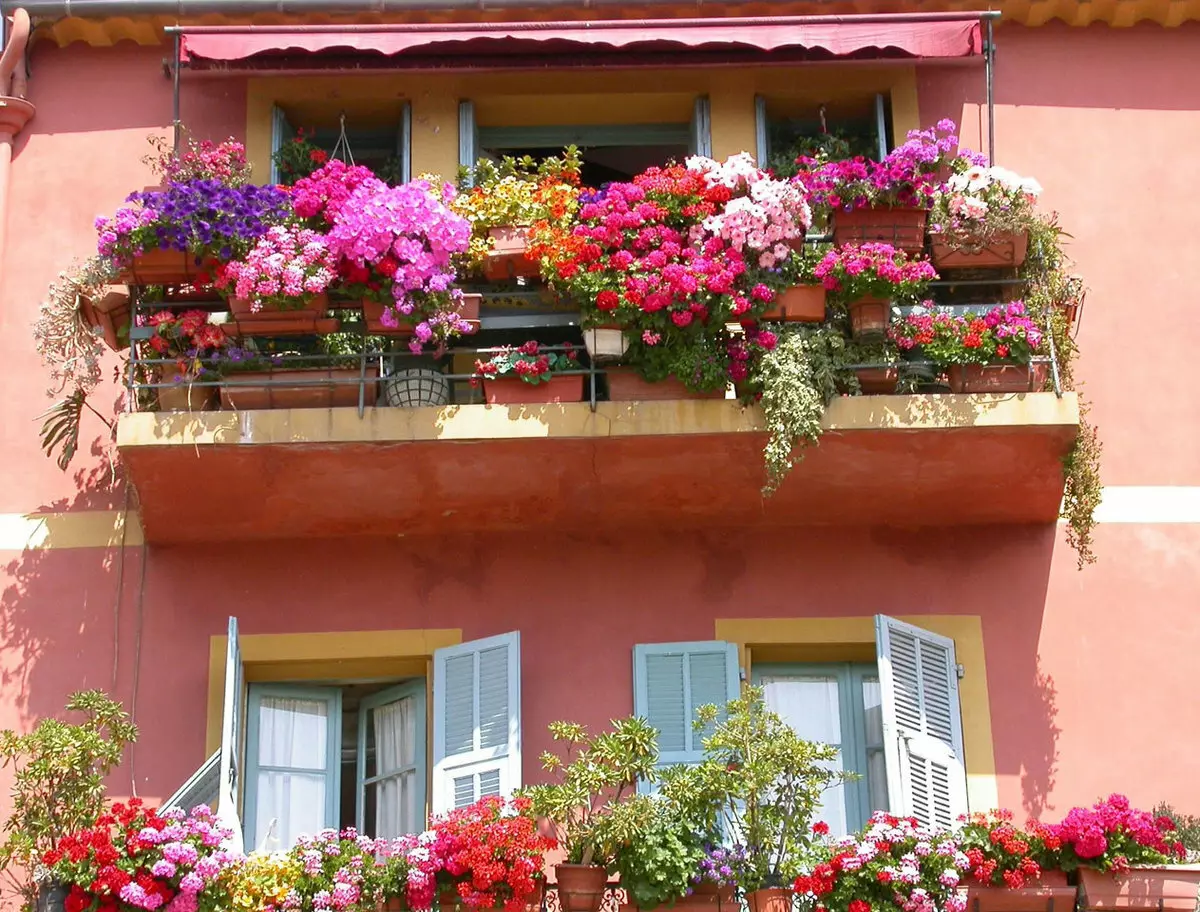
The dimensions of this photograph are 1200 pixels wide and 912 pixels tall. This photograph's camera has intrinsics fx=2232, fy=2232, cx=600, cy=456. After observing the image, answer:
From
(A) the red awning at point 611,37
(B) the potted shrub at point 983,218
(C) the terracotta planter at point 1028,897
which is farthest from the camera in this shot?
(A) the red awning at point 611,37

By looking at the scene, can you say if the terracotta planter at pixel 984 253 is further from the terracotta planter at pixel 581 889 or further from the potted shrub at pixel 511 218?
the terracotta planter at pixel 581 889

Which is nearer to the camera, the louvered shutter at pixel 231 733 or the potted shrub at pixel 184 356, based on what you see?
the louvered shutter at pixel 231 733

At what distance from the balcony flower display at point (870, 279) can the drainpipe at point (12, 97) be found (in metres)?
5.39

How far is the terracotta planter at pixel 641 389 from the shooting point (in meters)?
12.9

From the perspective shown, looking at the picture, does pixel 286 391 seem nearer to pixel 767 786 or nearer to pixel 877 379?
Result: pixel 877 379

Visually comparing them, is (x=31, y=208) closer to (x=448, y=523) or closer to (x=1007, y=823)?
(x=448, y=523)

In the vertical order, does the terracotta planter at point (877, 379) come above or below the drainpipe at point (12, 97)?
below

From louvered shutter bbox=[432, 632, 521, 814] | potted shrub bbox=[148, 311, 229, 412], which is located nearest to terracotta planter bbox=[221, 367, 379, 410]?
potted shrub bbox=[148, 311, 229, 412]

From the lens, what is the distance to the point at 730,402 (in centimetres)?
1270

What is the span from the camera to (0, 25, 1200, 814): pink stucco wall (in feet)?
42.7

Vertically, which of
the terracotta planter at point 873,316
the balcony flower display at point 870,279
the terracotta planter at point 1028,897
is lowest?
the terracotta planter at point 1028,897

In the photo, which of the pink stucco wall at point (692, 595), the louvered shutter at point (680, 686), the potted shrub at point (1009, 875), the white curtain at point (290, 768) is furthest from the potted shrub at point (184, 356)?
the potted shrub at point (1009, 875)

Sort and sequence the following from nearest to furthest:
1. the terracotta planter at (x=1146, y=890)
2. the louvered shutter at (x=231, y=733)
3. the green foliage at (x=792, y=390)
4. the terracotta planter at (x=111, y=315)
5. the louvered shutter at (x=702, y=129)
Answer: the terracotta planter at (x=1146, y=890)
the louvered shutter at (x=231, y=733)
the green foliage at (x=792, y=390)
the terracotta planter at (x=111, y=315)
the louvered shutter at (x=702, y=129)

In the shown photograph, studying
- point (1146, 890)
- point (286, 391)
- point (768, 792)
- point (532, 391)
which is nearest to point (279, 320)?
point (286, 391)
